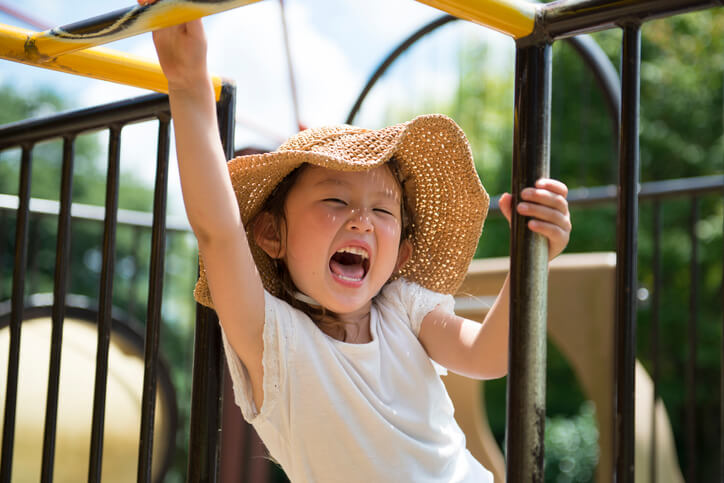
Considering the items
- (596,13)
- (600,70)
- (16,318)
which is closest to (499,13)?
(596,13)

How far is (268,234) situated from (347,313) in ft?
0.67

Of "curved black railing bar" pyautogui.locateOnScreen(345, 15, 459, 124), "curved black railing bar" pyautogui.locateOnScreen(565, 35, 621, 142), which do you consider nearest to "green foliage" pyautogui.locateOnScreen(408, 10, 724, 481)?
"curved black railing bar" pyautogui.locateOnScreen(345, 15, 459, 124)

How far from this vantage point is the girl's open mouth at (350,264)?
1.24m

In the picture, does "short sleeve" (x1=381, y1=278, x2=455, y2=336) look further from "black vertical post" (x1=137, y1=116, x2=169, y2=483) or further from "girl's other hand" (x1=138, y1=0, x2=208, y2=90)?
"girl's other hand" (x1=138, y1=0, x2=208, y2=90)

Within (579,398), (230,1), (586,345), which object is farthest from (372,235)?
(579,398)

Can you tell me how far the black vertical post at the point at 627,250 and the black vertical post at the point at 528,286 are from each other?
75mm

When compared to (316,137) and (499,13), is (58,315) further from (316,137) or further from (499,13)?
(499,13)

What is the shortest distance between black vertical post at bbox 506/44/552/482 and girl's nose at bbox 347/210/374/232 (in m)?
0.43

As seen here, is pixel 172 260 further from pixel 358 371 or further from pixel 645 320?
pixel 358 371

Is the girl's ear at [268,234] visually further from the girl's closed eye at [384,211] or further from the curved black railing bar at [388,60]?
the curved black railing bar at [388,60]

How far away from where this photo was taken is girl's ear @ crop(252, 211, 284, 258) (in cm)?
134

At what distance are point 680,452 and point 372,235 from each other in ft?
38.6

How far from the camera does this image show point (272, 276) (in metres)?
1.39

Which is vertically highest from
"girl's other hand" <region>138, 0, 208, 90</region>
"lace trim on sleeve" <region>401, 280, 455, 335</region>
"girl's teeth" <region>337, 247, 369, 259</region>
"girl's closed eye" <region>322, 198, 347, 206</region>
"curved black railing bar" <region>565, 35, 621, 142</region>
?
"curved black railing bar" <region>565, 35, 621, 142</region>
